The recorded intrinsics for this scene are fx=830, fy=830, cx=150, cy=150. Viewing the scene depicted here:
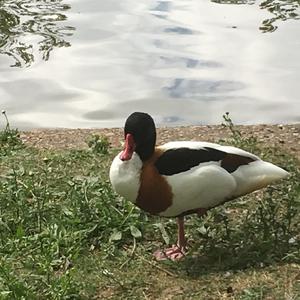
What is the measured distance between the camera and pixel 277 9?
1087 centimetres

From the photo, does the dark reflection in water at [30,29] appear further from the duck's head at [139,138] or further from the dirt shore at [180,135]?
the duck's head at [139,138]

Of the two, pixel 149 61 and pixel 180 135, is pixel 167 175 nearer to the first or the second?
pixel 180 135

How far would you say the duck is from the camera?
4.15 meters

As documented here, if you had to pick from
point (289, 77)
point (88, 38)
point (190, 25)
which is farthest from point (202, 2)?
point (289, 77)

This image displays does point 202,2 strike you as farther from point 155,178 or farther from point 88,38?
Answer: point 155,178

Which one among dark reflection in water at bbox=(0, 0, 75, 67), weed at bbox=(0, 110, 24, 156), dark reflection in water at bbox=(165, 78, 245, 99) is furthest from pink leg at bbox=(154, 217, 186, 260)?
dark reflection in water at bbox=(0, 0, 75, 67)

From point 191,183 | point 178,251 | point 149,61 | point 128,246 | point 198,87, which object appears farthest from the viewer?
point 149,61

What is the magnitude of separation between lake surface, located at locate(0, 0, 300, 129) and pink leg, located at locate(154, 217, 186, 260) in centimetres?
342

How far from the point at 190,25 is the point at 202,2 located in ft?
3.46

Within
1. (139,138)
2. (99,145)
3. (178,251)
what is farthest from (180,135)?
(139,138)

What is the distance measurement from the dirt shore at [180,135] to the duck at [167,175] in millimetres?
2157

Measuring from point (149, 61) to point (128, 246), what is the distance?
486 centimetres

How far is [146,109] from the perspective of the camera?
808 cm

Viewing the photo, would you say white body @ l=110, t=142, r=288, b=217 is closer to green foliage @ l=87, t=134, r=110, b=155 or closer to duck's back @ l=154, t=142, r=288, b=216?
duck's back @ l=154, t=142, r=288, b=216
